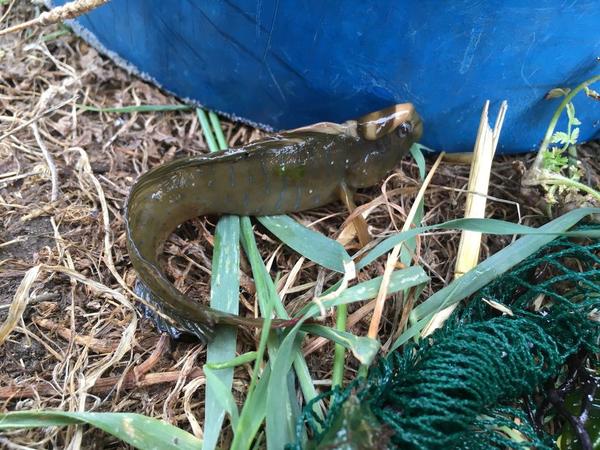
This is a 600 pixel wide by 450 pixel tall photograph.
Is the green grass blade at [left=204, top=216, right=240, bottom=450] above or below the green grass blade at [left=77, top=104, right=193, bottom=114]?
below

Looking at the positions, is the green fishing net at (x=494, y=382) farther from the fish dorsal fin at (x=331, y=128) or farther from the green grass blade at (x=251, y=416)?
the fish dorsal fin at (x=331, y=128)

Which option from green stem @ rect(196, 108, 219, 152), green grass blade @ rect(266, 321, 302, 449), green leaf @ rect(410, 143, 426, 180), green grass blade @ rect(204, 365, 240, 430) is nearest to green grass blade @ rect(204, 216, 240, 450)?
green grass blade @ rect(204, 365, 240, 430)

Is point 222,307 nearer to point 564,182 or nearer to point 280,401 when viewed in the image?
point 280,401

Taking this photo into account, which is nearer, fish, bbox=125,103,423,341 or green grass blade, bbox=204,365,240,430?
green grass blade, bbox=204,365,240,430

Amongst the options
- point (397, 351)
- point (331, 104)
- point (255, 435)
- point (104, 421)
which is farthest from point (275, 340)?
point (331, 104)

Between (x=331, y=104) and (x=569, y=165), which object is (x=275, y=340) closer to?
(x=331, y=104)

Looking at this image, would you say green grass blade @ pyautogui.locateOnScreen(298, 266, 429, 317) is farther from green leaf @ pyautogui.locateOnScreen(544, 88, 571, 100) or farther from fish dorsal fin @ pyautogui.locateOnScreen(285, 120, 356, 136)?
green leaf @ pyautogui.locateOnScreen(544, 88, 571, 100)
